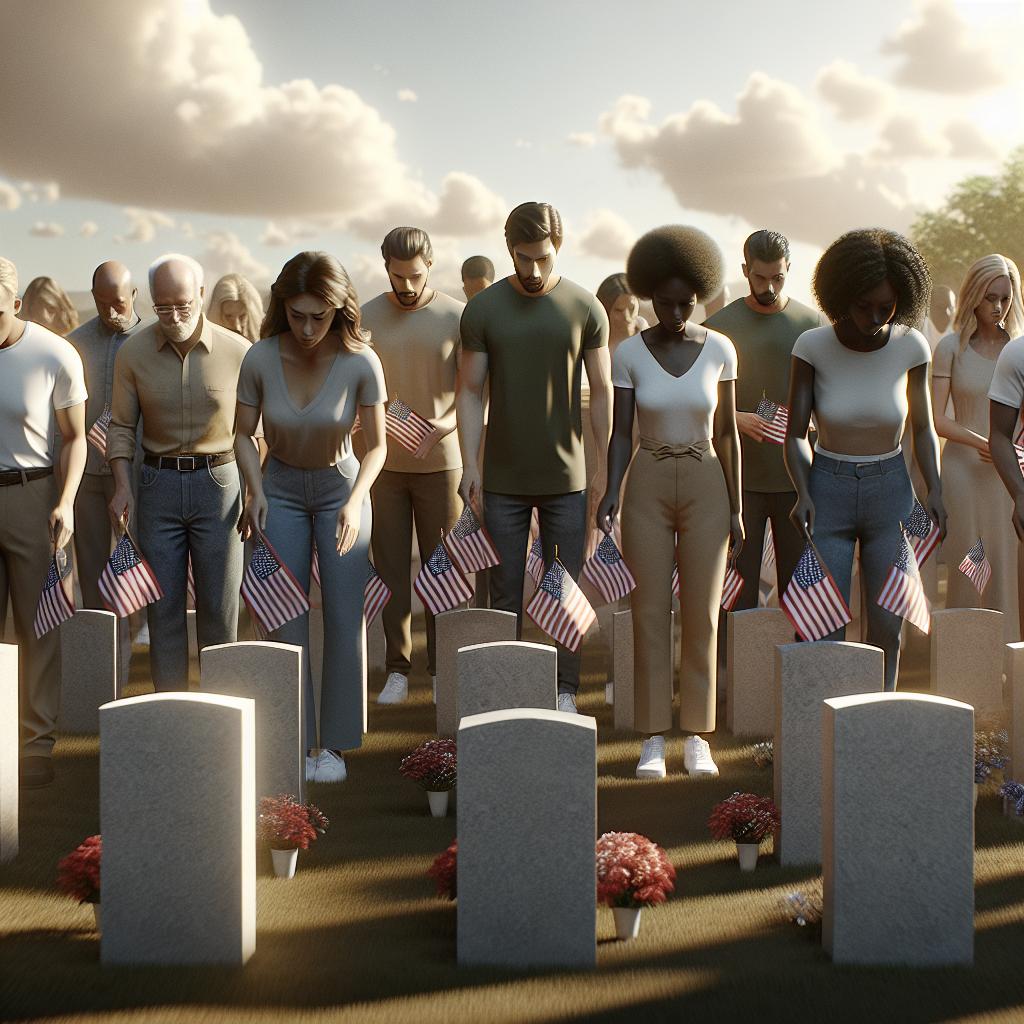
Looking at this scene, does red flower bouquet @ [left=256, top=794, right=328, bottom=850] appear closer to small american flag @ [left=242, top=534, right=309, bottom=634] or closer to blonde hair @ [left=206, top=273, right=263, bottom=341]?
small american flag @ [left=242, top=534, right=309, bottom=634]

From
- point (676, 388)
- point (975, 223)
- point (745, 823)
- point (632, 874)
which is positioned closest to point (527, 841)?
point (632, 874)

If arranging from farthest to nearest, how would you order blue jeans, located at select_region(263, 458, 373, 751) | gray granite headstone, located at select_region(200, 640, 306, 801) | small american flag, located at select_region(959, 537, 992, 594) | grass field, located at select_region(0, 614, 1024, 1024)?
small american flag, located at select_region(959, 537, 992, 594) → blue jeans, located at select_region(263, 458, 373, 751) → gray granite headstone, located at select_region(200, 640, 306, 801) → grass field, located at select_region(0, 614, 1024, 1024)

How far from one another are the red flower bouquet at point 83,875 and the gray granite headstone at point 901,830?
7.21 ft

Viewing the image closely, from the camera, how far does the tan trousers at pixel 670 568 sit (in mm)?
5988

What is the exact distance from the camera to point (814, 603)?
5.68m

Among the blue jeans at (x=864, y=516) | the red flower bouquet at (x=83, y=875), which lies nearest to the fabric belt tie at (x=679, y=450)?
the blue jeans at (x=864, y=516)

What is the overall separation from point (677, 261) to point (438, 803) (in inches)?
96.4

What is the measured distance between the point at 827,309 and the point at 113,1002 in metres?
3.77

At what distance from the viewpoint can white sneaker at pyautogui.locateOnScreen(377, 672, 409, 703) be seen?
7.80m

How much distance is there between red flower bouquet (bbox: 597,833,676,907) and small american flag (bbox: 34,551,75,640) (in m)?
2.73

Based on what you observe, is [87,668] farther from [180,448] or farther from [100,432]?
[180,448]

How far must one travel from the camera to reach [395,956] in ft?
13.9

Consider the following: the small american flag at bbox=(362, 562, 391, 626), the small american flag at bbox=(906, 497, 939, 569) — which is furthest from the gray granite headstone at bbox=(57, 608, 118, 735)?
the small american flag at bbox=(906, 497, 939, 569)

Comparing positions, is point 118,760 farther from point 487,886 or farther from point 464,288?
point 464,288
